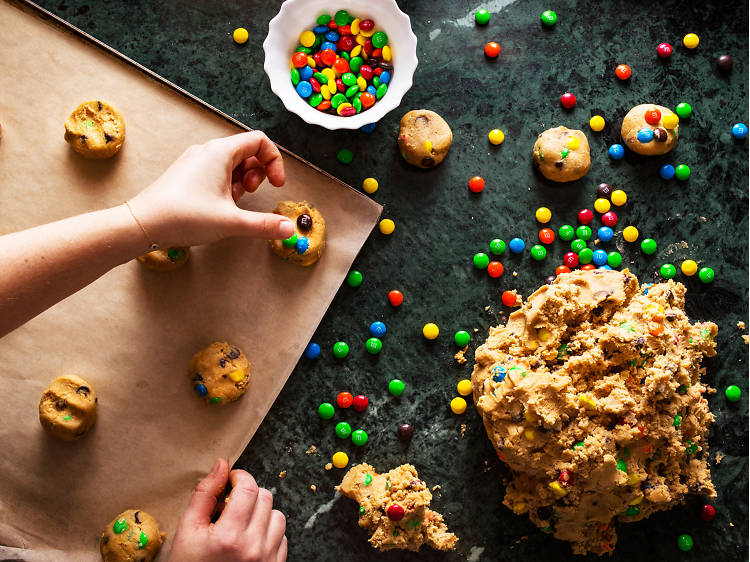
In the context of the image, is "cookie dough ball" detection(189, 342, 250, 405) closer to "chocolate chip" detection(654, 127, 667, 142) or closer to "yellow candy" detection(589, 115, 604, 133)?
"yellow candy" detection(589, 115, 604, 133)

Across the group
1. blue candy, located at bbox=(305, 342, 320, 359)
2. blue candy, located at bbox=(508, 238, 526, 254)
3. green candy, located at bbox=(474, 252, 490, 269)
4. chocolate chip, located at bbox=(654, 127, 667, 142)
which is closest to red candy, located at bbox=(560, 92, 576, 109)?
chocolate chip, located at bbox=(654, 127, 667, 142)

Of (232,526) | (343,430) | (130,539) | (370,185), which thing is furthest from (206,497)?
(370,185)

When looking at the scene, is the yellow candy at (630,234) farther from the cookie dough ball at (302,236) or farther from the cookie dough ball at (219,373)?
the cookie dough ball at (219,373)

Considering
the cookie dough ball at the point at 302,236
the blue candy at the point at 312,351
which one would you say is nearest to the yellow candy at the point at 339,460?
the blue candy at the point at 312,351

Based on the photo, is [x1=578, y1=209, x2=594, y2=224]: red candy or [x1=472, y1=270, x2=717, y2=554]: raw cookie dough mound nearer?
[x1=472, y1=270, x2=717, y2=554]: raw cookie dough mound

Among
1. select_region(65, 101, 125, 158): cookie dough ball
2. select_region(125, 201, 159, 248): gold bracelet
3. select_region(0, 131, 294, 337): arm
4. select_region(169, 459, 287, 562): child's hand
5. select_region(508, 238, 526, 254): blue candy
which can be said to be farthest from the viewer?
select_region(508, 238, 526, 254): blue candy

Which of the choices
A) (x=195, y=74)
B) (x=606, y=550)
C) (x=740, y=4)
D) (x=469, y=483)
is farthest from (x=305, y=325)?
(x=740, y=4)
